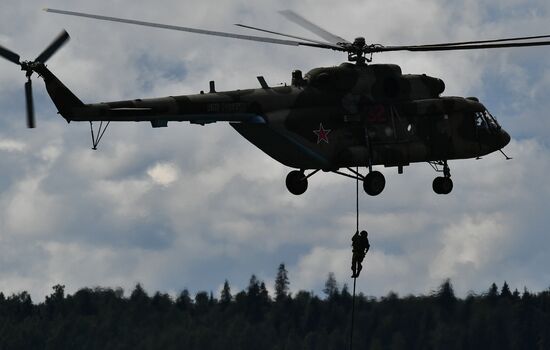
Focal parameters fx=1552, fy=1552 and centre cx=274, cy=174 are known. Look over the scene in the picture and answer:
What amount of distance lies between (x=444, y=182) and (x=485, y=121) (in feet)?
9.91

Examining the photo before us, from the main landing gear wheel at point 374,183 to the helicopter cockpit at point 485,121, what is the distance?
219 inches

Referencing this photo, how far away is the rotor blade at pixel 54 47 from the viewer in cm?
4841

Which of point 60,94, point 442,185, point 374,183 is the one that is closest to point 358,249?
point 374,183

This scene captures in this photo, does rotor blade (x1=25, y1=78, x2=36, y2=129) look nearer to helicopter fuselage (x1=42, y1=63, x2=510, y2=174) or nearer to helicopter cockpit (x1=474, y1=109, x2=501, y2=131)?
helicopter fuselage (x1=42, y1=63, x2=510, y2=174)

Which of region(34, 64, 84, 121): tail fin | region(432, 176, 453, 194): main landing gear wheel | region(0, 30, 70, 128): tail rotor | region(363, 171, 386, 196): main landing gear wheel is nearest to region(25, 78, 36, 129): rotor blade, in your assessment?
region(0, 30, 70, 128): tail rotor

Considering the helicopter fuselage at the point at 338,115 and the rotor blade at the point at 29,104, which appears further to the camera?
the helicopter fuselage at the point at 338,115

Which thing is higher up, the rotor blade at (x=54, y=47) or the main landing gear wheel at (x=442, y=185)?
the rotor blade at (x=54, y=47)

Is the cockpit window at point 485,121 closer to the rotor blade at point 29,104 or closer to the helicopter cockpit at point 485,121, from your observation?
the helicopter cockpit at point 485,121

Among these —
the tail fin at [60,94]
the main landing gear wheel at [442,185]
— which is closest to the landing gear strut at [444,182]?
the main landing gear wheel at [442,185]

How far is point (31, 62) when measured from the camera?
48.6 m

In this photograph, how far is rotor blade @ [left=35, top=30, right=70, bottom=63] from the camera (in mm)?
48406

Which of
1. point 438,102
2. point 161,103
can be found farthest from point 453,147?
point 161,103

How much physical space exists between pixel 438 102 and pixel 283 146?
6642 mm

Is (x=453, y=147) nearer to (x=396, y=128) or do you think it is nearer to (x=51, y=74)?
(x=396, y=128)
